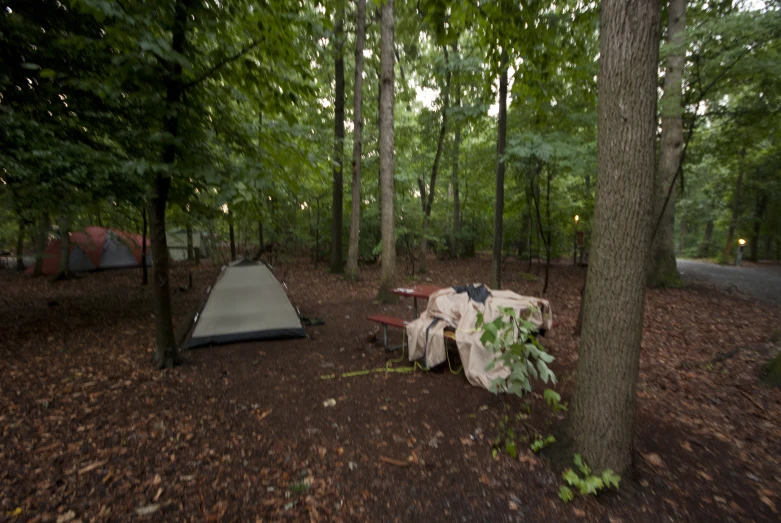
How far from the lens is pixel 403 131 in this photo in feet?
52.5

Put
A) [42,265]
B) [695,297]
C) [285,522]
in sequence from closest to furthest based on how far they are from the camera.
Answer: [285,522]
[695,297]
[42,265]

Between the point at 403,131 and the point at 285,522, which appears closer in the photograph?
the point at 285,522

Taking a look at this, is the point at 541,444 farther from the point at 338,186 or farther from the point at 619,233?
the point at 338,186

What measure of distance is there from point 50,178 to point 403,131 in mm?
12868

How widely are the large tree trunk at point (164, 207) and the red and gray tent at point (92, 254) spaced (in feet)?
33.9

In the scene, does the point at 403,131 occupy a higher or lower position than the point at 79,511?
higher

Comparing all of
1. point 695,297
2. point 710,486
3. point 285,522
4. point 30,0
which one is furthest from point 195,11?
point 695,297

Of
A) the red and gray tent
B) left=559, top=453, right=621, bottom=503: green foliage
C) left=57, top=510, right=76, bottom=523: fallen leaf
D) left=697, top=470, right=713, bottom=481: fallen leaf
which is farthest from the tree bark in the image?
left=57, top=510, right=76, bottom=523: fallen leaf

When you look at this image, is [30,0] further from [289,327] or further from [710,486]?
[710,486]

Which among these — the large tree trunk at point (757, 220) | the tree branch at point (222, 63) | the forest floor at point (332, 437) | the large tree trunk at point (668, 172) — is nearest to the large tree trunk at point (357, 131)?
the forest floor at point (332, 437)

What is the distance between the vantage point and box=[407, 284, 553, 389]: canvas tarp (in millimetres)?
4234

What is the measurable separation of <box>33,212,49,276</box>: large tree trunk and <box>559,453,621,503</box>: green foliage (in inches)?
552

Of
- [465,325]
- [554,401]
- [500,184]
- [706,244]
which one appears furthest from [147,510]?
[706,244]

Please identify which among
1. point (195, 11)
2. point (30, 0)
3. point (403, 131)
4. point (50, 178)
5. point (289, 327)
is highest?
point (403, 131)
